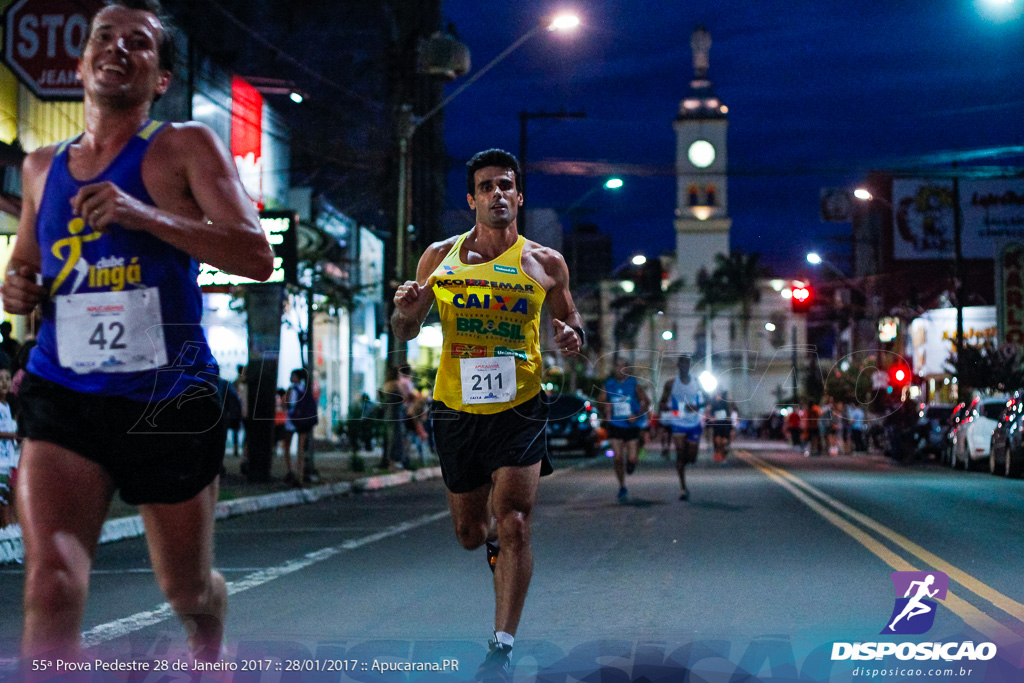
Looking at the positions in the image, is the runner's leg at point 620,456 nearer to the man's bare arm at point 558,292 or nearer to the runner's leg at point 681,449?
the runner's leg at point 681,449

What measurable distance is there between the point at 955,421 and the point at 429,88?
38.8 metres

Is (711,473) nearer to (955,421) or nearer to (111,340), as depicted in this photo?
(955,421)

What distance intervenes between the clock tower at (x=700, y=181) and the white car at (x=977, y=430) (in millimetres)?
94785

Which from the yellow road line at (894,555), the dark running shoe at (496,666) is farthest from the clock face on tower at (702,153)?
the dark running shoe at (496,666)

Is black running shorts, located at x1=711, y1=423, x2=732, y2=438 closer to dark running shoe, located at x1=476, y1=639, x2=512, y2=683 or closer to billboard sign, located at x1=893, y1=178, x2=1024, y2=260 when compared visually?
Result: dark running shoe, located at x1=476, y1=639, x2=512, y2=683

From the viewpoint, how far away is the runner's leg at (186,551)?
357 cm

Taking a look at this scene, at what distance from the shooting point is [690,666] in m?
5.42

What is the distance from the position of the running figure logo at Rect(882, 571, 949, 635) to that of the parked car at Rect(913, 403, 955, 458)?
24547 millimetres

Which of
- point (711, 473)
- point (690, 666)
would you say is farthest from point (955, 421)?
point (690, 666)

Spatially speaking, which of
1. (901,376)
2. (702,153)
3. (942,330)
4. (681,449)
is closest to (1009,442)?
(681,449)

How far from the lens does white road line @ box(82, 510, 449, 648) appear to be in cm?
668

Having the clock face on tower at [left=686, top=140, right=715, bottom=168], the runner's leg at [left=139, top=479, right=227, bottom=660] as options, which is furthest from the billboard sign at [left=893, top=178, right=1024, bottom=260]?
the clock face on tower at [left=686, top=140, right=715, bottom=168]

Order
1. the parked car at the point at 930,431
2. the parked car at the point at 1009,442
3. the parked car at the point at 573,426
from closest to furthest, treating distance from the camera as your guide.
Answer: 1. the parked car at the point at 1009,442
2. the parked car at the point at 930,431
3. the parked car at the point at 573,426

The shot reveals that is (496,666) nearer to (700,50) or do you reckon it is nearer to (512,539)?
(512,539)
